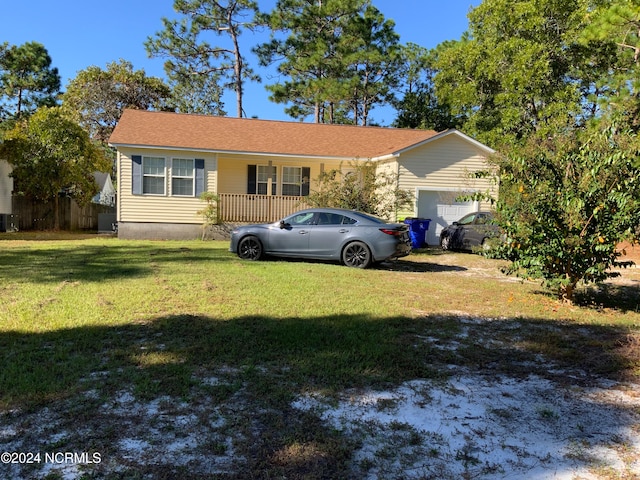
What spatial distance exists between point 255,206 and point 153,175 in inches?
155

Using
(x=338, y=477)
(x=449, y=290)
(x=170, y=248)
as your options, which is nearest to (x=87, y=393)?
(x=338, y=477)

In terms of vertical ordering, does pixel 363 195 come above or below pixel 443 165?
below

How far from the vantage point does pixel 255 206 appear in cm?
1794

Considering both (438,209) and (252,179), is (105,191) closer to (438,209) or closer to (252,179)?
(252,179)

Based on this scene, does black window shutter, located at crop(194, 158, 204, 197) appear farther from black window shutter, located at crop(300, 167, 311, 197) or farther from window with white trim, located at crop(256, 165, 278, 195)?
black window shutter, located at crop(300, 167, 311, 197)

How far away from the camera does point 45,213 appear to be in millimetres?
21000

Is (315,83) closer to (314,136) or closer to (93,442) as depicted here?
(314,136)

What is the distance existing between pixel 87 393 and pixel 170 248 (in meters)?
10.9

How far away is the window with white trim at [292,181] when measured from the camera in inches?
773

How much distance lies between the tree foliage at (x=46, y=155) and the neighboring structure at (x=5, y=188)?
39 centimetres

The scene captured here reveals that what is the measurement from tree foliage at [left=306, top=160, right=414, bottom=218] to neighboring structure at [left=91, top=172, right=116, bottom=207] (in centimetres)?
2421

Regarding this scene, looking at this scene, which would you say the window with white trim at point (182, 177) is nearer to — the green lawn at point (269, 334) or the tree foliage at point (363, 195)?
the tree foliage at point (363, 195)

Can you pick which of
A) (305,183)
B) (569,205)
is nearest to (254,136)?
(305,183)

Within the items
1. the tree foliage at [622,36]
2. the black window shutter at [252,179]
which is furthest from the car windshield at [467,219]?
the black window shutter at [252,179]
